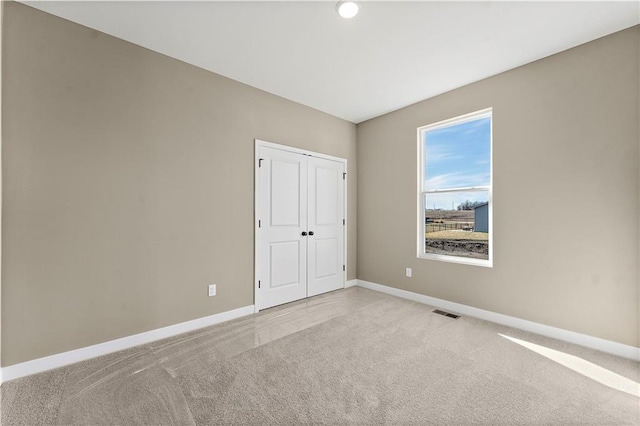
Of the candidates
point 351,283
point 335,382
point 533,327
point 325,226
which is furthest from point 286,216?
point 533,327

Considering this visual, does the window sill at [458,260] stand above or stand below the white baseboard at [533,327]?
above

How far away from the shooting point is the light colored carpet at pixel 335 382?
5.54 ft

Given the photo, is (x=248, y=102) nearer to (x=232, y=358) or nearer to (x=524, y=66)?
(x=232, y=358)

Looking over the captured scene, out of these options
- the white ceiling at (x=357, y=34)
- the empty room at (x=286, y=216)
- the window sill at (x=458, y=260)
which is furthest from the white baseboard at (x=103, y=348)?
the white ceiling at (x=357, y=34)

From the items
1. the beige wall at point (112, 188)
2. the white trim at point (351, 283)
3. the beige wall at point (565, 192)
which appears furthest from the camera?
the white trim at point (351, 283)

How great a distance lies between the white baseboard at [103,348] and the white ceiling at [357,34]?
8.81 feet

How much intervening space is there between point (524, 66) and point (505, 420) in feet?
10.4

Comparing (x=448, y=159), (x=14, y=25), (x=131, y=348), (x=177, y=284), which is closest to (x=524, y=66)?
(x=448, y=159)

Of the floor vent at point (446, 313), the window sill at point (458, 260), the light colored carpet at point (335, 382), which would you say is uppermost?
the window sill at point (458, 260)

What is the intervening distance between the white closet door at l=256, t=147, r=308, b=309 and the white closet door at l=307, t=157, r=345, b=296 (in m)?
0.14

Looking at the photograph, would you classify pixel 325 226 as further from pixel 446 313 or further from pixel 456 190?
pixel 446 313

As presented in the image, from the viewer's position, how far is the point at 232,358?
234cm

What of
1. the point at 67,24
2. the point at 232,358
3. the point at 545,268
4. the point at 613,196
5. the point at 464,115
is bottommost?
the point at 232,358

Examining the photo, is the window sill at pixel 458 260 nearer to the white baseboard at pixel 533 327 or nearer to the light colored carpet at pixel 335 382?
the white baseboard at pixel 533 327
